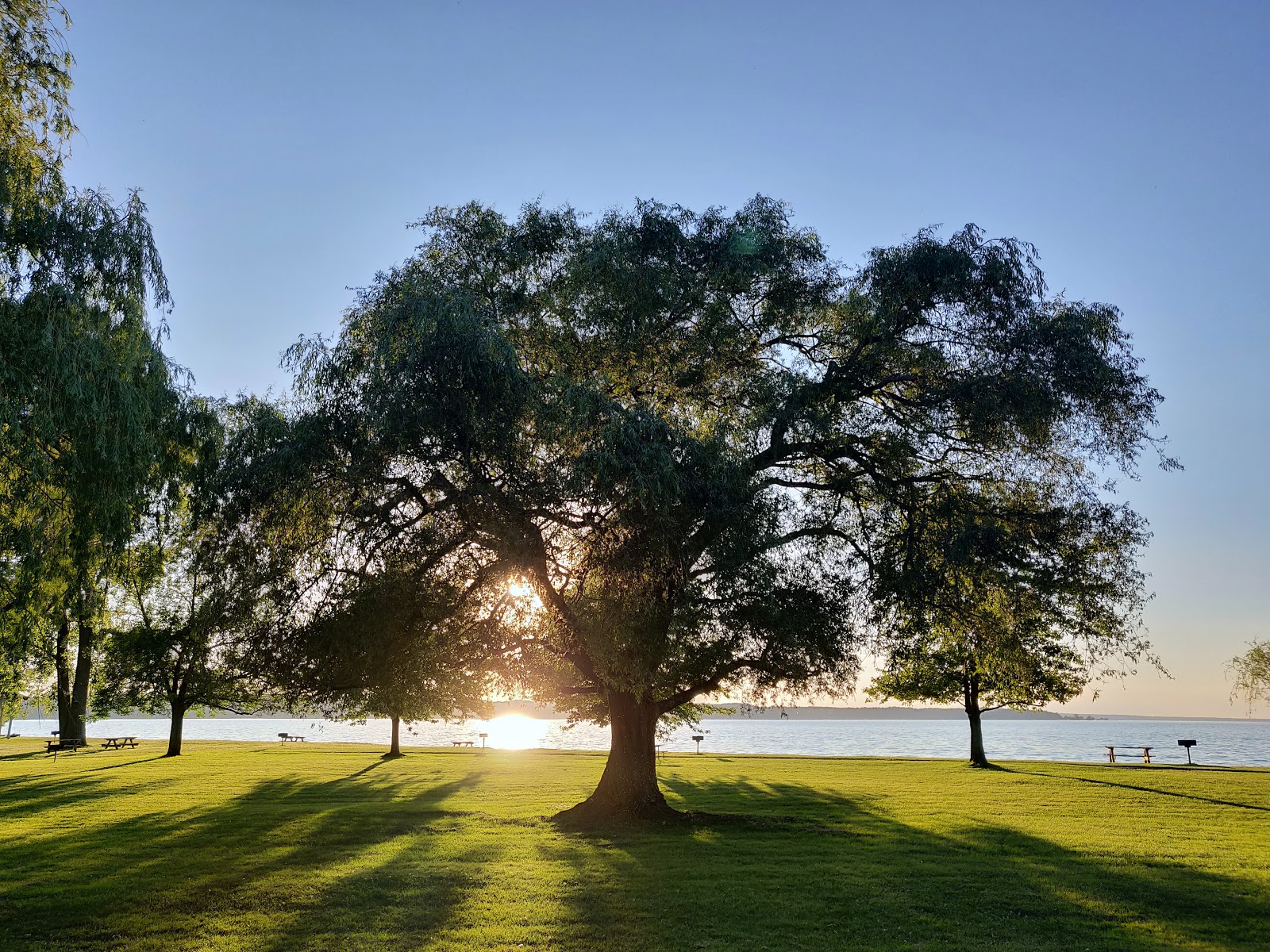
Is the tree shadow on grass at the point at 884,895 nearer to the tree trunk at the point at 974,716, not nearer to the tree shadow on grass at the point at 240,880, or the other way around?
the tree shadow on grass at the point at 240,880

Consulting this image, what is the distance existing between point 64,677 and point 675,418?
44.5 meters

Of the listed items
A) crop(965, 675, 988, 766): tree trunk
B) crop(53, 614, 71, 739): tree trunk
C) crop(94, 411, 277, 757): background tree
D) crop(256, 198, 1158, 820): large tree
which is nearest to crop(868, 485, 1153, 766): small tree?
crop(256, 198, 1158, 820): large tree

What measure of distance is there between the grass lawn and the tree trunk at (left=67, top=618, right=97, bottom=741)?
14953mm

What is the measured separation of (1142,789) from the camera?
1208 inches

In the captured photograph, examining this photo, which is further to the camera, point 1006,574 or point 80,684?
point 80,684

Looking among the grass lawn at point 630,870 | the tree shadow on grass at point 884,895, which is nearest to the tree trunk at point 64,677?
the grass lawn at point 630,870

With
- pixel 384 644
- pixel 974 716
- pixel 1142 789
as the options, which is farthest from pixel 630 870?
pixel 974 716

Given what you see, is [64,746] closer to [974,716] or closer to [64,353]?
[64,353]

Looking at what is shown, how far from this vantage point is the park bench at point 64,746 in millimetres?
45706

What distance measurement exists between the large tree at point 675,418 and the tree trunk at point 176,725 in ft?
97.2

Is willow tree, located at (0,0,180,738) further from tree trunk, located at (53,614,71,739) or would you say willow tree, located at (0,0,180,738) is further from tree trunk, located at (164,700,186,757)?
tree trunk, located at (164,700,186,757)

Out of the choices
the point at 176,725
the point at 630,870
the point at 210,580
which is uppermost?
the point at 210,580

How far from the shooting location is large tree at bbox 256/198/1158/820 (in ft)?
50.0

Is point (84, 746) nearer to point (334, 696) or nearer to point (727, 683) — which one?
point (334, 696)
